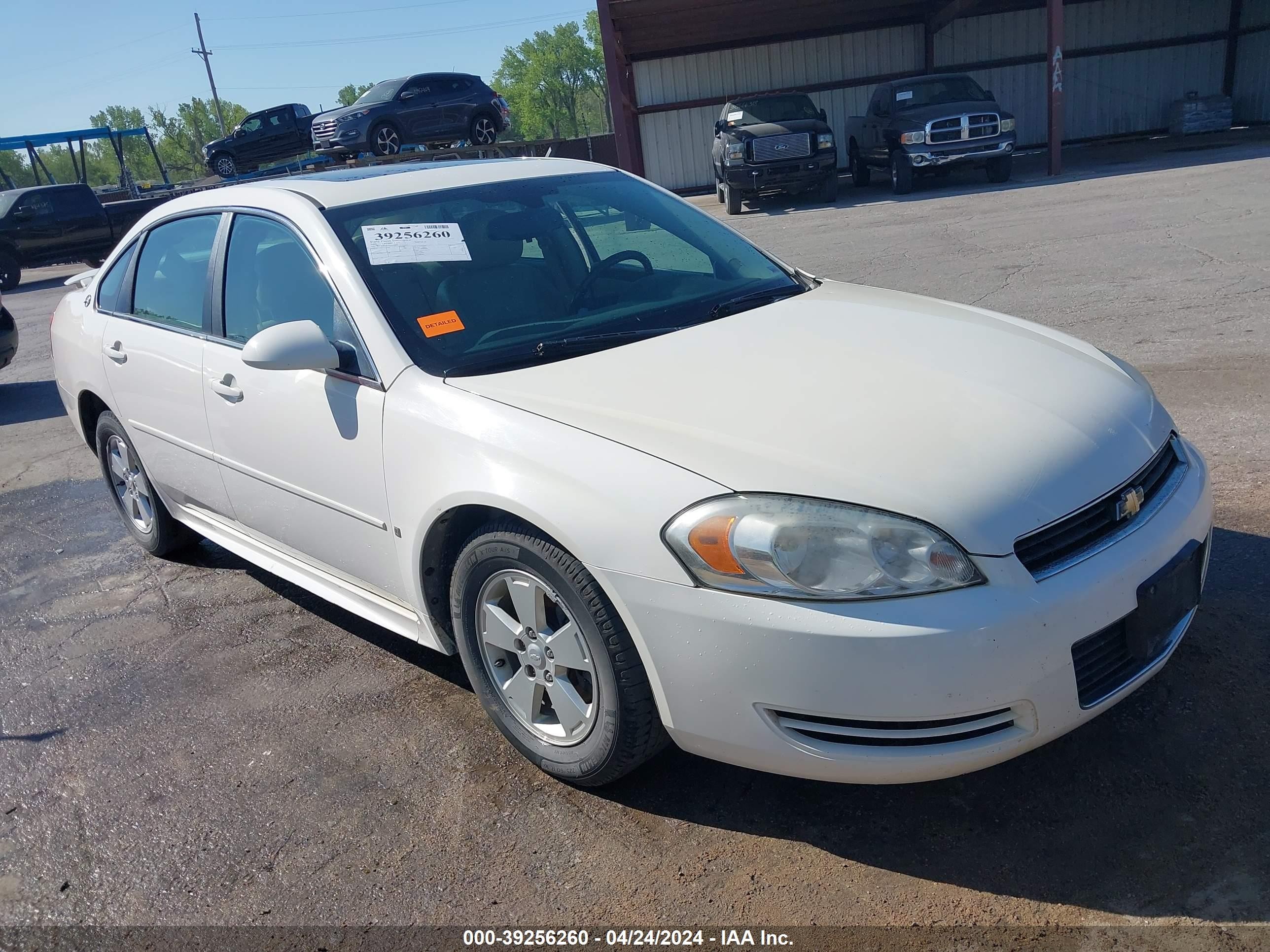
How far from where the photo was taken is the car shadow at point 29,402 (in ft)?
28.2

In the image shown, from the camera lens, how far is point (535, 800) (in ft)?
9.23

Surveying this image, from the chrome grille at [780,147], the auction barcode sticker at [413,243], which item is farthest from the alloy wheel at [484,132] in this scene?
the auction barcode sticker at [413,243]

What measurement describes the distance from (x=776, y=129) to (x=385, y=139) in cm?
888

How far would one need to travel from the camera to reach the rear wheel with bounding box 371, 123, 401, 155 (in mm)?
21156

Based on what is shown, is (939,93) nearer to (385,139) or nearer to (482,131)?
(482,131)

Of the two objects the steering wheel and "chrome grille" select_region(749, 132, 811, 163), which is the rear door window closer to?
the steering wheel

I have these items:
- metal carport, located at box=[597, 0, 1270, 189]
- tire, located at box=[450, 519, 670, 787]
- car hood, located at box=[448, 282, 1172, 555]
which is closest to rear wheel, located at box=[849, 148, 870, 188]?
metal carport, located at box=[597, 0, 1270, 189]

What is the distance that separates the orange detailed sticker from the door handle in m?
0.87

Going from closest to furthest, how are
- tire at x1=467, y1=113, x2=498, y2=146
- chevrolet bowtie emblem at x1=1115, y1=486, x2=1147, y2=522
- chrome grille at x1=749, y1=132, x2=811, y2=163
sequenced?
chevrolet bowtie emblem at x1=1115, y1=486, x2=1147, y2=522 → chrome grille at x1=749, y1=132, x2=811, y2=163 → tire at x1=467, y1=113, x2=498, y2=146

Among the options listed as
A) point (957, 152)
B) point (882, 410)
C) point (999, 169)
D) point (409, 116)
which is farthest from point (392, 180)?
point (409, 116)

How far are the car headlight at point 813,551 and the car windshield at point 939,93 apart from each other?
55.1 ft

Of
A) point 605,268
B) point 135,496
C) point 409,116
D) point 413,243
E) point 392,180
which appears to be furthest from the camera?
point 409,116

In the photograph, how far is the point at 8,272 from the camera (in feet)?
67.7

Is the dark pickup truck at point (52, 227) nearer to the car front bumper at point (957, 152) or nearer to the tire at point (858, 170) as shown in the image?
the tire at point (858, 170)
